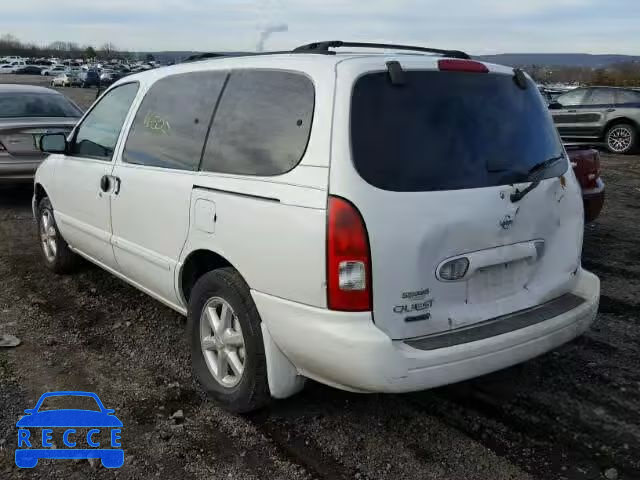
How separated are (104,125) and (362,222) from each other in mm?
2780

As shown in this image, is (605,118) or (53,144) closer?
(53,144)

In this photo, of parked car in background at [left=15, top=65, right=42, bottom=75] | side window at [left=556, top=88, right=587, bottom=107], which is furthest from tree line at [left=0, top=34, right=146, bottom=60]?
side window at [left=556, top=88, right=587, bottom=107]

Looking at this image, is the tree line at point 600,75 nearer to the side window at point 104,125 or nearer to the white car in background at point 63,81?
the side window at point 104,125

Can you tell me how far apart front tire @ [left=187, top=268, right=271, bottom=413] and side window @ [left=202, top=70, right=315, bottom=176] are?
0.58 meters

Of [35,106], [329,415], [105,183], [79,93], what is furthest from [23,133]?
[79,93]

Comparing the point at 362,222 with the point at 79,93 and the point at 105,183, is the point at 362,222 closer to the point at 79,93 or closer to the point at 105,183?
the point at 105,183

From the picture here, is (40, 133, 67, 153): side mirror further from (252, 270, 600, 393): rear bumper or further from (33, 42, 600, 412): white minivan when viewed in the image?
(252, 270, 600, 393): rear bumper

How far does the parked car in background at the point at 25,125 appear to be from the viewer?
316 inches

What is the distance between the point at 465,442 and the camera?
3105 millimetres

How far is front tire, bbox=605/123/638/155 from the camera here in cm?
1518

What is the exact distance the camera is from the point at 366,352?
264 centimetres

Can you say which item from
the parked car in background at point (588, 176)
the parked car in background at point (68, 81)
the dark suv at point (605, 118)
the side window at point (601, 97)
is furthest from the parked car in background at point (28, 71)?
the parked car in background at point (588, 176)

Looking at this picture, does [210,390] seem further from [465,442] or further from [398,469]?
[465,442]

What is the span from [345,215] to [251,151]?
753 millimetres
